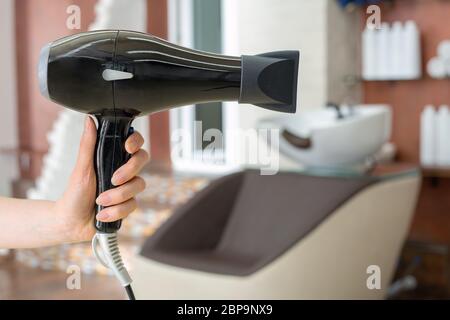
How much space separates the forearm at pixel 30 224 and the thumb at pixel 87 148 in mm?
80

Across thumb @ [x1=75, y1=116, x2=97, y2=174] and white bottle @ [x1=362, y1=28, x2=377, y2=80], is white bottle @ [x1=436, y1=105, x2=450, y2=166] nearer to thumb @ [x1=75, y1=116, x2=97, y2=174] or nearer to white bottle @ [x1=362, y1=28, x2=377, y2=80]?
white bottle @ [x1=362, y1=28, x2=377, y2=80]

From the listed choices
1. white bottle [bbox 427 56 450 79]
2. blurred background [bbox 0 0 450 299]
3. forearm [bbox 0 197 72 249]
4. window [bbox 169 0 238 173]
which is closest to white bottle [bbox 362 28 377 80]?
blurred background [bbox 0 0 450 299]

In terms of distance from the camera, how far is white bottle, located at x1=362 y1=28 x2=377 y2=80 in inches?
114

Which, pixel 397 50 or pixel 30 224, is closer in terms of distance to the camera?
pixel 30 224

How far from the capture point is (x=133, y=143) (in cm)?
50

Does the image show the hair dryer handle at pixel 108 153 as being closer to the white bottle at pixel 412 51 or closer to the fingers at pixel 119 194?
the fingers at pixel 119 194

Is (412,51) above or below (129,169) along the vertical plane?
above

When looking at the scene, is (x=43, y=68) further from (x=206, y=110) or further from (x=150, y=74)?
(x=206, y=110)

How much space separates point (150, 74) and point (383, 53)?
2.63 metres

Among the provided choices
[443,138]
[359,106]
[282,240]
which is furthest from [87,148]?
[443,138]

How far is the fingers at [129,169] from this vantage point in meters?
→ 0.50

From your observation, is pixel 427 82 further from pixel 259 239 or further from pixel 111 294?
pixel 111 294
